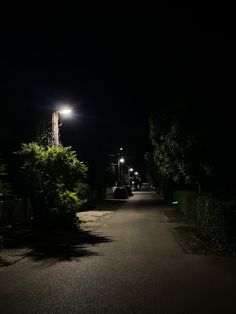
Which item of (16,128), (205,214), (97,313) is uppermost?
(16,128)

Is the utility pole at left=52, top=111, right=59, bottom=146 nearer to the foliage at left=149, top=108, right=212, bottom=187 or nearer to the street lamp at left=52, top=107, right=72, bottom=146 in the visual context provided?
the street lamp at left=52, top=107, right=72, bottom=146

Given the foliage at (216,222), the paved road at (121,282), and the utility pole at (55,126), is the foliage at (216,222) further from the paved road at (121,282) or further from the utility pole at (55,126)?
the utility pole at (55,126)

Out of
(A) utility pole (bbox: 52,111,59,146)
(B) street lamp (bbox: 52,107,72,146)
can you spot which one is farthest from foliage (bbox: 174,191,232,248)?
(A) utility pole (bbox: 52,111,59,146)

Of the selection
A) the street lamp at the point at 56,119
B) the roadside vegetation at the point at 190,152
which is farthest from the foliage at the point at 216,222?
the street lamp at the point at 56,119

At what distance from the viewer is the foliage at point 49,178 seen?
20672 mm

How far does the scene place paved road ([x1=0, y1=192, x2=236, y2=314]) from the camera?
7.29 m

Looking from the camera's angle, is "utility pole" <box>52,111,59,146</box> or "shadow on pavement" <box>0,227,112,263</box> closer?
"shadow on pavement" <box>0,227,112,263</box>

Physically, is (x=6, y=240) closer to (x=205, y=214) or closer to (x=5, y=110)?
(x=205, y=214)

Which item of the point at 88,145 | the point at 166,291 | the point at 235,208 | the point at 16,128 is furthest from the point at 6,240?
the point at 88,145

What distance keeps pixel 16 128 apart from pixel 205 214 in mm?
16181

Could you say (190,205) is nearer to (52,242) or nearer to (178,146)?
(178,146)

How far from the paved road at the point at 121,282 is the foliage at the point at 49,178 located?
6498mm

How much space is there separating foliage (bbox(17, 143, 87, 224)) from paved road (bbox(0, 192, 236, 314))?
6498 mm

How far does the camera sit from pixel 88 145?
50.1m
